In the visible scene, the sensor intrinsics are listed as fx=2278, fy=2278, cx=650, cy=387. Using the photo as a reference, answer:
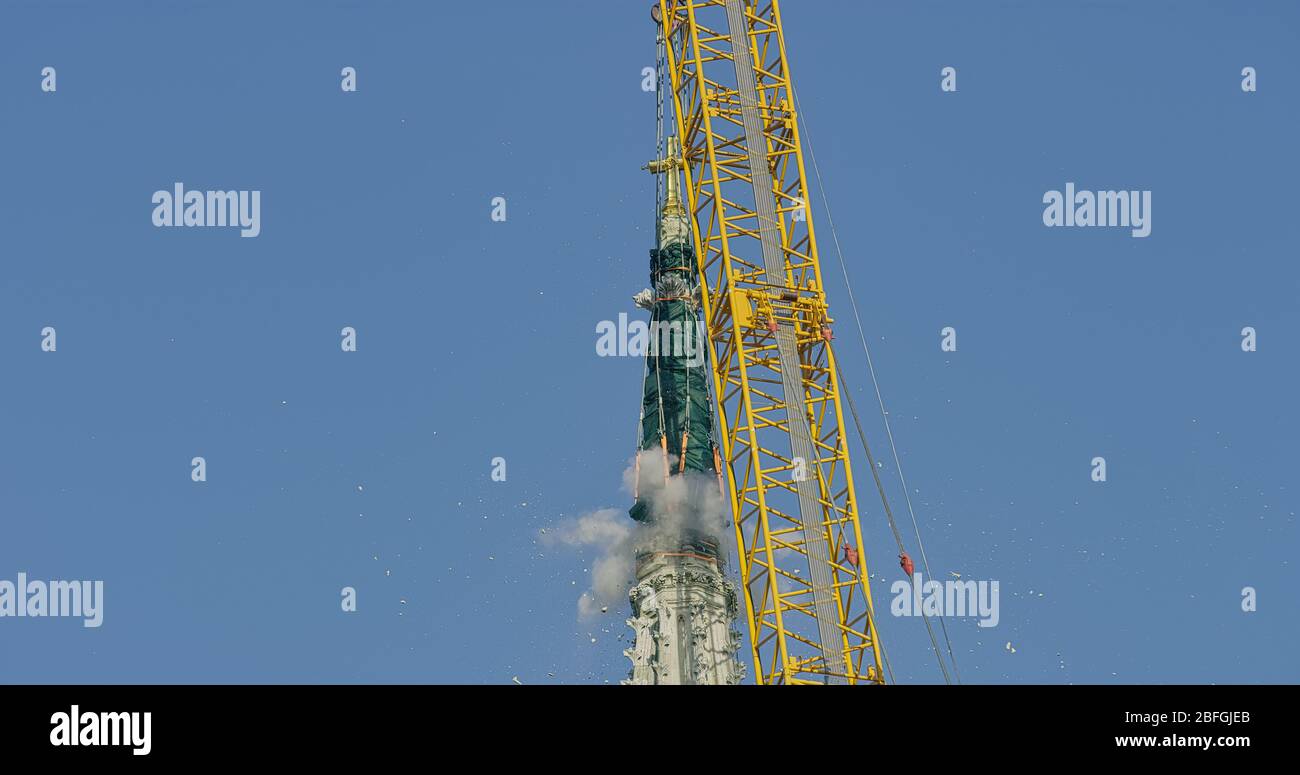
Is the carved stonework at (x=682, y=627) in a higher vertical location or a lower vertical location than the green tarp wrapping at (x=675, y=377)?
lower

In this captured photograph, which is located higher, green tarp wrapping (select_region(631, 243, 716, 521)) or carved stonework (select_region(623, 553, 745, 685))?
green tarp wrapping (select_region(631, 243, 716, 521))

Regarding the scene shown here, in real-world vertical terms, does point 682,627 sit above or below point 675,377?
below

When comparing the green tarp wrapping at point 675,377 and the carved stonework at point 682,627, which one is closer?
the carved stonework at point 682,627

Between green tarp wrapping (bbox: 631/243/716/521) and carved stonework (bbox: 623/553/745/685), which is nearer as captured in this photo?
carved stonework (bbox: 623/553/745/685)

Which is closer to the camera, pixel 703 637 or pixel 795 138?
pixel 795 138

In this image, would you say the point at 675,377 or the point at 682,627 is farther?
the point at 675,377
